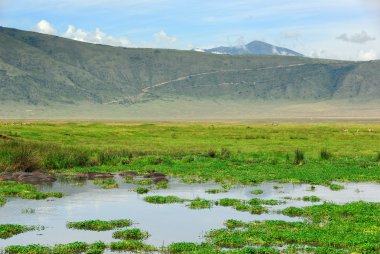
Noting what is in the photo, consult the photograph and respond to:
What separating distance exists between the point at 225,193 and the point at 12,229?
11.9 m

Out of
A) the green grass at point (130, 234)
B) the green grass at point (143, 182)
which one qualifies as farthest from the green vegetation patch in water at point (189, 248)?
the green grass at point (143, 182)

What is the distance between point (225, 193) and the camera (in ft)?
96.4

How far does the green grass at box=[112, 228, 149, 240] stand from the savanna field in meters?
0.03

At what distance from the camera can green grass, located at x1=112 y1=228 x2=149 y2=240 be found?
19.6 metres

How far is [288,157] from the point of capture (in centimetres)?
4372

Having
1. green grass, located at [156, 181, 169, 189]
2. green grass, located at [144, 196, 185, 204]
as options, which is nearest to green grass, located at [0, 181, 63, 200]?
green grass, located at [144, 196, 185, 204]

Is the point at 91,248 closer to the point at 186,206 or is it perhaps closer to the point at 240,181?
the point at 186,206

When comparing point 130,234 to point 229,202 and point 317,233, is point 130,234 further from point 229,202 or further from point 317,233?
point 229,202

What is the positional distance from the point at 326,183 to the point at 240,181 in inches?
186

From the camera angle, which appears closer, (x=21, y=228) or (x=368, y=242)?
(x=368, y=242)

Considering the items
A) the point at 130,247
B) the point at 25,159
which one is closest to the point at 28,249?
the point at 130,247

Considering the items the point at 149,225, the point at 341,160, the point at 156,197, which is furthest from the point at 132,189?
the point at 341,160

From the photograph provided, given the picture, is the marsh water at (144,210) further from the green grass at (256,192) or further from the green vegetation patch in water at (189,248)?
the green vegetation patch in water at (189,248)

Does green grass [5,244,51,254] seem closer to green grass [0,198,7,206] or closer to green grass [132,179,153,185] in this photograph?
green grass [0,198,7,206]
